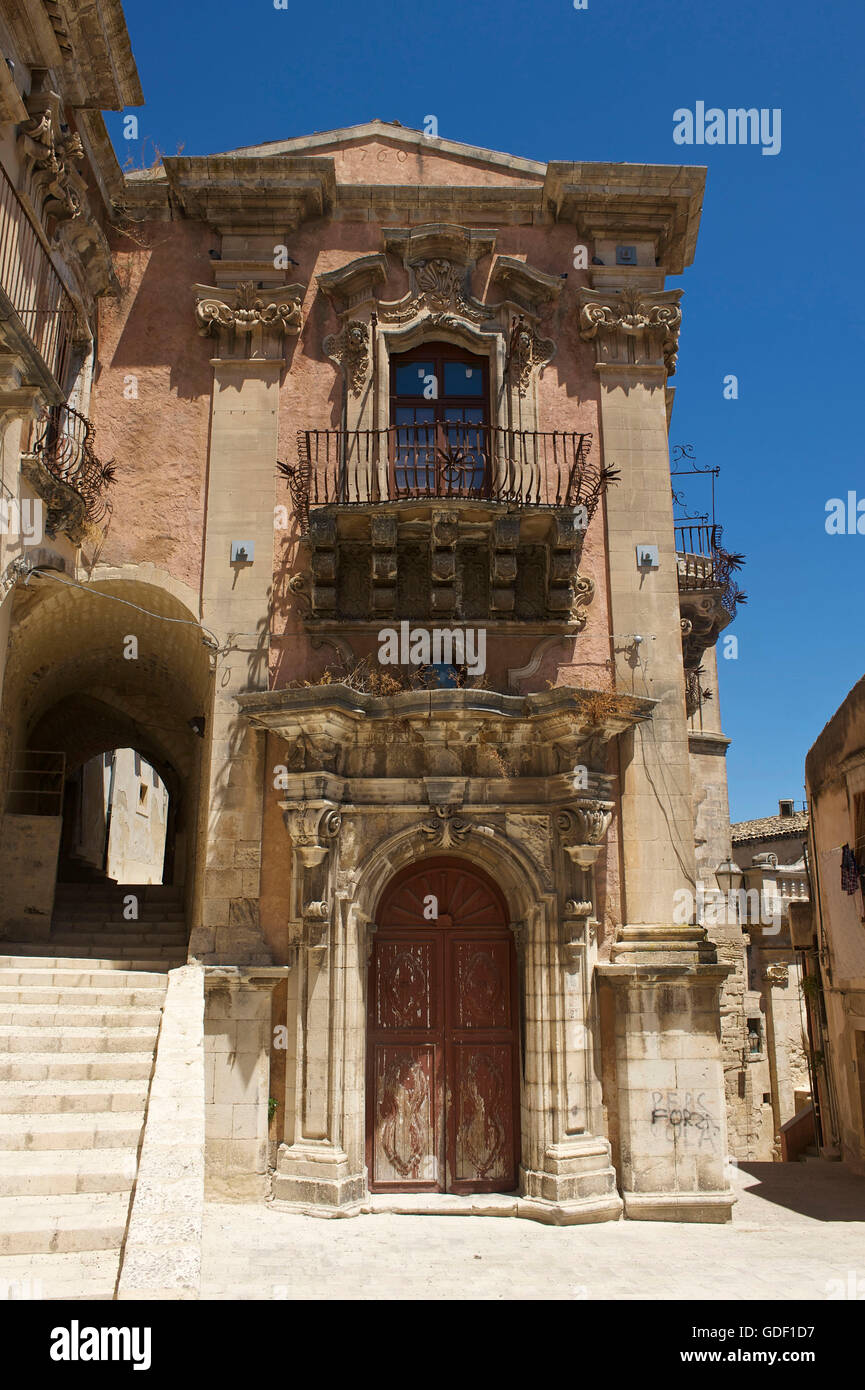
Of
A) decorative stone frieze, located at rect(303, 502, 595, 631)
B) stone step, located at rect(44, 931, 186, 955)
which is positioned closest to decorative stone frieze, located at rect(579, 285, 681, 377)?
decorative stone frieze, located at rect(303, 502, 595, 631)

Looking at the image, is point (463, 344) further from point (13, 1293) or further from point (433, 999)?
point (13, 1293)

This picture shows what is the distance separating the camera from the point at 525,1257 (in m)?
8.34

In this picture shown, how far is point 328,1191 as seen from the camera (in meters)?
9.56

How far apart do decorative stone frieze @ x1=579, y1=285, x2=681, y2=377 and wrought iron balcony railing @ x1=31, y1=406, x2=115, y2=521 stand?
5.99 m

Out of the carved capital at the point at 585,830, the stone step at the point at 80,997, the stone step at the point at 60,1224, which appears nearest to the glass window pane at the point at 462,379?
the carved capital at the point at 585,830

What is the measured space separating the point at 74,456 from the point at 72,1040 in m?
6.23

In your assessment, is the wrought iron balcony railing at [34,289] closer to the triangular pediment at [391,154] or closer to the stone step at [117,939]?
the triangular pediment at [391,154]

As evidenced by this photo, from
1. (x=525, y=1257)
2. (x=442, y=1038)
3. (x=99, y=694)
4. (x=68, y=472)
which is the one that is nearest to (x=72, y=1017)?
(x=442, y=1038)

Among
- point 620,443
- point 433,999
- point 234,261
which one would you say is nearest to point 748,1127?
point 433,999

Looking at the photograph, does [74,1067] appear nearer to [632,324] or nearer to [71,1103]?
[71,1103]

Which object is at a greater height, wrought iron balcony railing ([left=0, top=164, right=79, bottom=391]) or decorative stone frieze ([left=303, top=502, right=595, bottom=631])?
wrought iron balcony railing ([left=0, top=164, right=79, bottom=391])

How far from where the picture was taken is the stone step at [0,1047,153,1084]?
7.49m

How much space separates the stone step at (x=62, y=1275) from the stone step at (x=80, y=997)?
332cm

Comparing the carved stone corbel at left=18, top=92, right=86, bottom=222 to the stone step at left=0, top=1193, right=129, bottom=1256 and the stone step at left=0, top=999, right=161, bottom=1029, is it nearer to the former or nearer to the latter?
the stone step at left=0, top=999, right=161, bottom=1029
